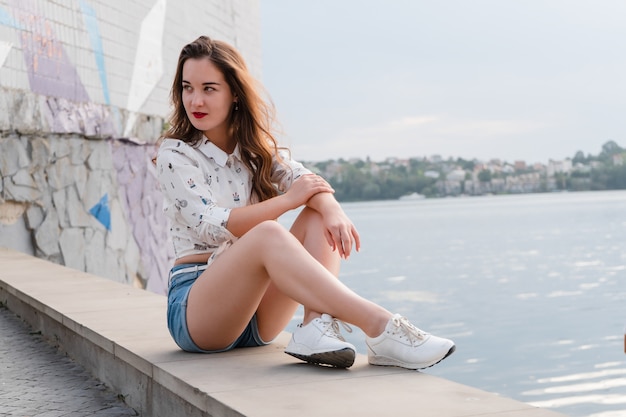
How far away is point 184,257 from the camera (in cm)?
275

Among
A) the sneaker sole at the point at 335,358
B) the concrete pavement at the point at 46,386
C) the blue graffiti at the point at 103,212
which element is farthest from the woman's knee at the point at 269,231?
the blue graffiti at the point at 103,212

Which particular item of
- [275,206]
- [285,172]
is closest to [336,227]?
[275,206]

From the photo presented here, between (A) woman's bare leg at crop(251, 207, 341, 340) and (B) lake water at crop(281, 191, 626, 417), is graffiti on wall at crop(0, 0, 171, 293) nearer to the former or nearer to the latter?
(B) lake water at crop(281, 191, 626, 417)

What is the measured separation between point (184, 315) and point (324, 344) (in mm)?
507

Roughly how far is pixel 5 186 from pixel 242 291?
5122 millimetres

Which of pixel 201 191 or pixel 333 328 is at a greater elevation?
pixel 201 191

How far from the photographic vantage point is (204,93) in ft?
8.95

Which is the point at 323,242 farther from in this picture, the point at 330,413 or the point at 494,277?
the point at 494,277

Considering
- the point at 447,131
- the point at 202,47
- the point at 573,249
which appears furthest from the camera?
the point at 447,131

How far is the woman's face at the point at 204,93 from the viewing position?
8.91 ft

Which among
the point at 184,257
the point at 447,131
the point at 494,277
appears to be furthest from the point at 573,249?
the point at 447,131

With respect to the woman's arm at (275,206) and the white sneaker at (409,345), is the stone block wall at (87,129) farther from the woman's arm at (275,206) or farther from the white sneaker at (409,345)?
the white sneaker at (409,345)

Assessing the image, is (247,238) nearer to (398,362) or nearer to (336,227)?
(336,227)

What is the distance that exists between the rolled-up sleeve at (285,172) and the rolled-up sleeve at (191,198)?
0.97 ft
